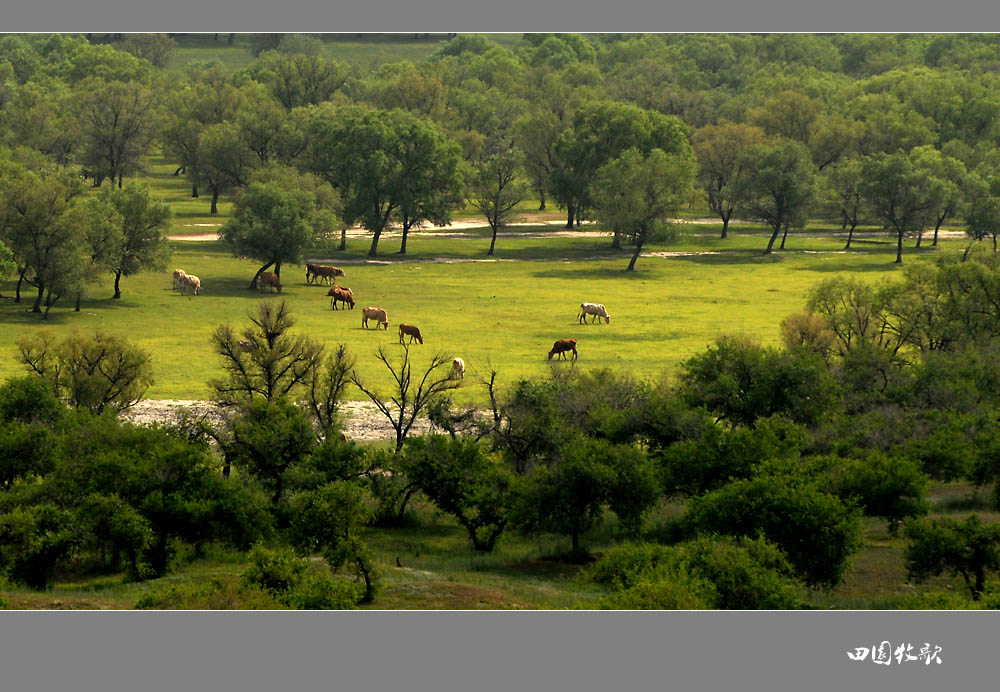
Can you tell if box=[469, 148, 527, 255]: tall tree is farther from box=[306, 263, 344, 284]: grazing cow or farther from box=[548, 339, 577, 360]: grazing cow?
box=[548, 339, 577, 360]: grazing cow

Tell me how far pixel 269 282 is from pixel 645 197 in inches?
1231

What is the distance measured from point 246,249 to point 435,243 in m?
29.0

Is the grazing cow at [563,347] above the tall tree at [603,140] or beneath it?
beneath

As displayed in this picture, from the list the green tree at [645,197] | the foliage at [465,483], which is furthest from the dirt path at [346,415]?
the green tree at [645,197]

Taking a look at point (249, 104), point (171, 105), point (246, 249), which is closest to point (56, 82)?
point (171, 105)

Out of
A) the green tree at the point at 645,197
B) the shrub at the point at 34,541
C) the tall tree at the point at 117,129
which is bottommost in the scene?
the shrub at the point at 34,541

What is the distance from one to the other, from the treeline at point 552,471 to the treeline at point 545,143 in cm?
4382

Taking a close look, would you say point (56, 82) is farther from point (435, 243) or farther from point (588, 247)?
point (588, 247)

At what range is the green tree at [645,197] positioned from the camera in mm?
95750

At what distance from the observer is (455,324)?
70.3m

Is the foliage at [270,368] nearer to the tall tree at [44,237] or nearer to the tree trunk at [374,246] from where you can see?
the tall tree at [44,237]

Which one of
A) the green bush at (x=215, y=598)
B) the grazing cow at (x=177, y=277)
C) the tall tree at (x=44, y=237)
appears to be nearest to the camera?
the green bush at (x=215, y=598)

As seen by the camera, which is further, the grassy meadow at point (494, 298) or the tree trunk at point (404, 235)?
the tree trunk at point (404, 235)

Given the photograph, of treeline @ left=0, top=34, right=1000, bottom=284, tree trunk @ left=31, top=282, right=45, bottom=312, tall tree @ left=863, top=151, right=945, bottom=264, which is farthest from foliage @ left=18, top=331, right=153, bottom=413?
tall tree @ left=863, top=151, right=945, bottom=264
